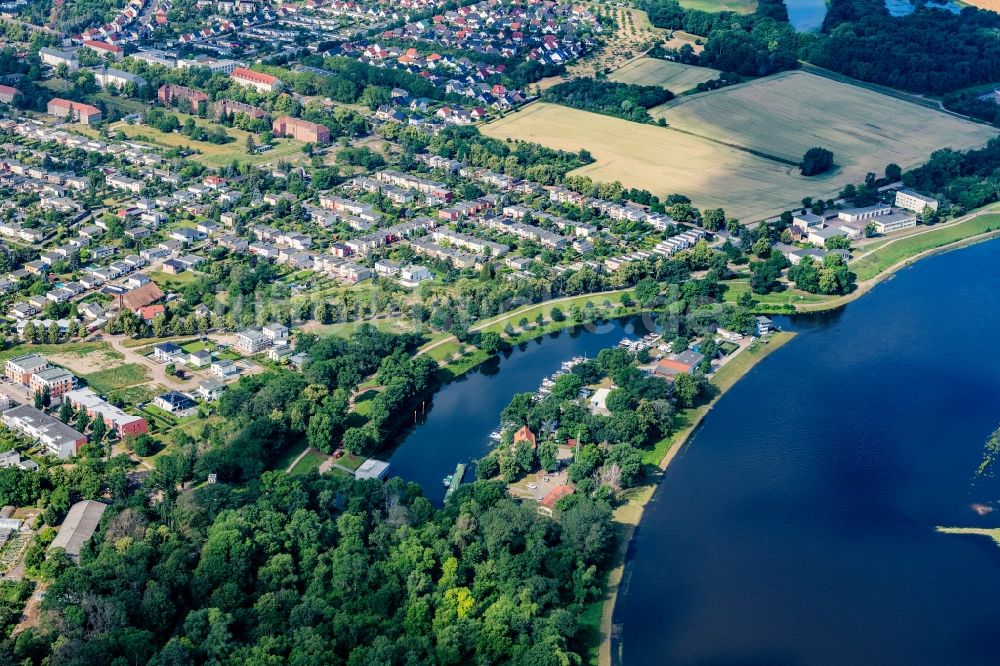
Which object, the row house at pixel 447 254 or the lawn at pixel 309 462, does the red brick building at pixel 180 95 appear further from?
Result: the lawn at pixel 309 462

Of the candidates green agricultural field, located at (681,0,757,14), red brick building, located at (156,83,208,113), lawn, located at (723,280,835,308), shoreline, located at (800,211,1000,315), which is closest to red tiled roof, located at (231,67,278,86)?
red brick building, located at (156,83,208,113)

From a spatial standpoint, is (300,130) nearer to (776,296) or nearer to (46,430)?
(776,296)

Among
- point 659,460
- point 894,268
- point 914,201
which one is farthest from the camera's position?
point 914,201

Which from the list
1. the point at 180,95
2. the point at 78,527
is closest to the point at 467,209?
the point at 180,95

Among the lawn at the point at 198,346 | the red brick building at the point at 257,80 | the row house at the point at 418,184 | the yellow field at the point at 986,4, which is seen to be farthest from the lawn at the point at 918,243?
the yellow field at the point at 986,4

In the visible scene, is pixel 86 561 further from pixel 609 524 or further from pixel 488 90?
pixel 488 90

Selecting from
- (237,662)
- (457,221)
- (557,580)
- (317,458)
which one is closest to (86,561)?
(237,662)
